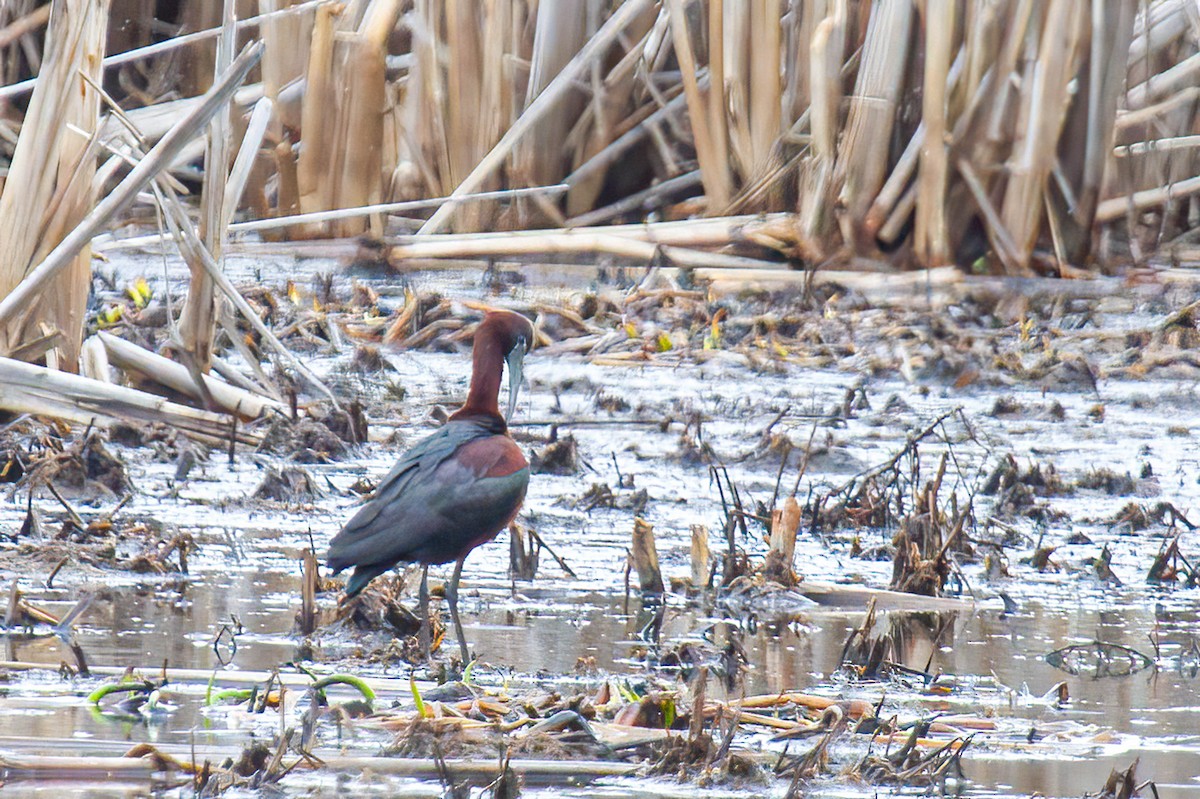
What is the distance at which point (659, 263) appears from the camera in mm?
8156

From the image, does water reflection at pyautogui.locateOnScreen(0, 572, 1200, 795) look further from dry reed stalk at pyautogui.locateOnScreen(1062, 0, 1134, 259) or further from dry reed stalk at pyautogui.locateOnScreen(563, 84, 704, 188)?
dry reed stalk at pyautogui.locateOnScreen(563, 84, 704, 188)

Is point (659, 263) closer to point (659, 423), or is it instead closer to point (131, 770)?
point (659, 423)

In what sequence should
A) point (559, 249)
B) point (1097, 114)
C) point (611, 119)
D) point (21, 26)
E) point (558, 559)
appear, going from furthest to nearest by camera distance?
1. point (21, 26)
2. point (611, 119)
3. point (559, 249)
4. point (1097, 114)
5. point (558, 559)

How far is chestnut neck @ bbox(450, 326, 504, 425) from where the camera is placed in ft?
14.9

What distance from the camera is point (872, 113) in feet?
26.3

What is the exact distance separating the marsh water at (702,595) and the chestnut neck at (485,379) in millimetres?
431

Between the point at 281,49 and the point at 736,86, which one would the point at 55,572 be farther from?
the point at 281,49

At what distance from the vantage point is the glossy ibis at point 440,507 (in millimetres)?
4004

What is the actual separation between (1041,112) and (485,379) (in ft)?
13.4

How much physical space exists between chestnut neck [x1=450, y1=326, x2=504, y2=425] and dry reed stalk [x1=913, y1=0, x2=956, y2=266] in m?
3.58

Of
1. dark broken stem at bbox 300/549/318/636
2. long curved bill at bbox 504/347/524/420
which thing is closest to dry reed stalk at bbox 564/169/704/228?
long curved bill at bbox 504/347/524/420

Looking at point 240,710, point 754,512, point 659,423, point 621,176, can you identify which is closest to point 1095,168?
point 621,176

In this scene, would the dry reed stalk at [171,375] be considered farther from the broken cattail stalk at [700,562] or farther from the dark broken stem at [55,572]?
the broken cattail stalk at [700,562]

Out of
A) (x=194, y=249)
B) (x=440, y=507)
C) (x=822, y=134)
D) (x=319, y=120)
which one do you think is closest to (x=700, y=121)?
(x=822, y=134)
